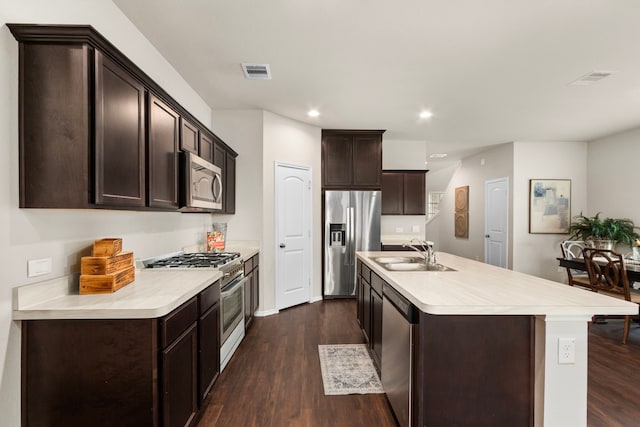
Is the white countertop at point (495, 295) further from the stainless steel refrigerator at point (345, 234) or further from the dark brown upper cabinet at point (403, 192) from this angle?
the dark brown upper cabinet at point (403, 192)

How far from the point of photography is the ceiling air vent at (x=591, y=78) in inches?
118

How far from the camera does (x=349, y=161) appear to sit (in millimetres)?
4977

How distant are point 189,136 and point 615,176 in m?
6.61

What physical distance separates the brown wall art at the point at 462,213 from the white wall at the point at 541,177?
1.72 m

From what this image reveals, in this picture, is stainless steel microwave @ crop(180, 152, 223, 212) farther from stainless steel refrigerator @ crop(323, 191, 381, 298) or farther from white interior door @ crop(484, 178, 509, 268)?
white interior door @ crop(484, 178, 509, 268)

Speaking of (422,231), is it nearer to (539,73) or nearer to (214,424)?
(539,73)

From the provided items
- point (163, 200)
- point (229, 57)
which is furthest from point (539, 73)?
point (163, 200)

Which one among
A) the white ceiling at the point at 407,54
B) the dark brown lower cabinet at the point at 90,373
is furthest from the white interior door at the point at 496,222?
the dark brown lower cabinet at the point at 90,373

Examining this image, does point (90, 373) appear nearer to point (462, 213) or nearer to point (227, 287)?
point (227, 287)

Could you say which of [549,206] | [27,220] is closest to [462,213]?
[549,206]

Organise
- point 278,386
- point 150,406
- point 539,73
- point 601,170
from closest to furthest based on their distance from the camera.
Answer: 1. point 150,406
2. point 278,386
3. point 539,73
4. point 601,170

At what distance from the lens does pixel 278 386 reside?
7.79 feet

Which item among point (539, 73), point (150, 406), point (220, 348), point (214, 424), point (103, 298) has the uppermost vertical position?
point (539, 73)

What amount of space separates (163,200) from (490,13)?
2.64 meters
